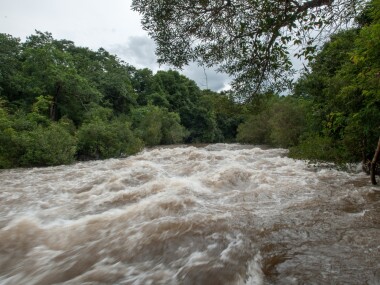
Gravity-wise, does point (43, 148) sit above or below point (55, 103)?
below

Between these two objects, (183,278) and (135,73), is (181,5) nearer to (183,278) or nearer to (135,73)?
(183,278)

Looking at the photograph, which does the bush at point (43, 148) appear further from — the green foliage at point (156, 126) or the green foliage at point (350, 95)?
the green foliage at point (156, 126)

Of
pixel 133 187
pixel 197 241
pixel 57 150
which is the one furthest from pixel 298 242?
pixel 57 150

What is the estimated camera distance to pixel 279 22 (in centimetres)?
379

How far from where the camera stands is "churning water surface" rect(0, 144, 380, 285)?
368 cm

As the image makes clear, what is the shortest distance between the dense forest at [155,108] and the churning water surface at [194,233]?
2085 mm

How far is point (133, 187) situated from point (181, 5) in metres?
5.61

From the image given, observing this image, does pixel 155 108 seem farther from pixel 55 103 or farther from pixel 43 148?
pixel 43 148

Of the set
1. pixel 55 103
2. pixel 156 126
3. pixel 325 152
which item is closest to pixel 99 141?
pixel 55 103

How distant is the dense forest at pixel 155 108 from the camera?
732 cm

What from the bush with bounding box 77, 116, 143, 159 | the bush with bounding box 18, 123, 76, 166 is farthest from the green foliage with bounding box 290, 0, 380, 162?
the bush with bounding box 77, 116, 143, 159

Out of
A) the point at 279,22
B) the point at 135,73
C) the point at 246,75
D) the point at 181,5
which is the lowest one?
the point at 246,75

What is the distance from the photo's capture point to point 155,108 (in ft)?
117

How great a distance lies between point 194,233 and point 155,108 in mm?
31403
